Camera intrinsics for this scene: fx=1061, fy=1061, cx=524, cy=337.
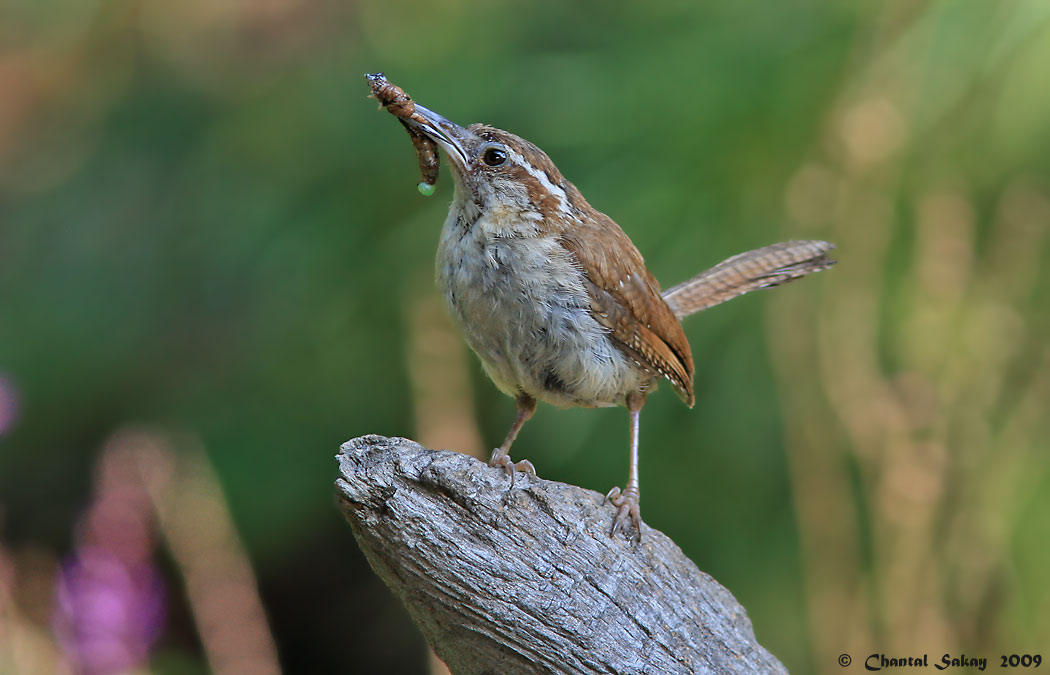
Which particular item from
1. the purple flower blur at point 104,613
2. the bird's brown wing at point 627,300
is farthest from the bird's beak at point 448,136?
the purple flower blur at point 104,613

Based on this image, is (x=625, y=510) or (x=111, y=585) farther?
(x=111, y=585)

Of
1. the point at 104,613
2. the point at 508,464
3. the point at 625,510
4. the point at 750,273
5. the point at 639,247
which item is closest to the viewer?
the point at 625,510

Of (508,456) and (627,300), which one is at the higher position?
(627,300)

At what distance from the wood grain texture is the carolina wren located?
0.31m

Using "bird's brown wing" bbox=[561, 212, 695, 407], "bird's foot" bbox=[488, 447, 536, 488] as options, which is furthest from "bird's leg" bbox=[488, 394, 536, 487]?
"bird's brown wing" bbox=[561, 212, 695, 407]

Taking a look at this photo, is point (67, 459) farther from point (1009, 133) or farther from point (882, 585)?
point (1009, 133)

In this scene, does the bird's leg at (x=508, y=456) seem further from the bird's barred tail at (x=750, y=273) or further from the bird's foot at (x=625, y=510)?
the bird's barred tail at (x=750, y=273)

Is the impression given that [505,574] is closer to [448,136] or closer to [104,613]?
[448,136]

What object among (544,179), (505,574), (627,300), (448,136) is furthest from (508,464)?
(448,136)

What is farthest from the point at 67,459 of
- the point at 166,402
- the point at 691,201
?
the point at 691,201

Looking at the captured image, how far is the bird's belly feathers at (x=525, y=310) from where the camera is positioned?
289 cm

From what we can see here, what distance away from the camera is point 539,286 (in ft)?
9.53

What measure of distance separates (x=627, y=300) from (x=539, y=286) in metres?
0.35

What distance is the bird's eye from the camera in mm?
3062
